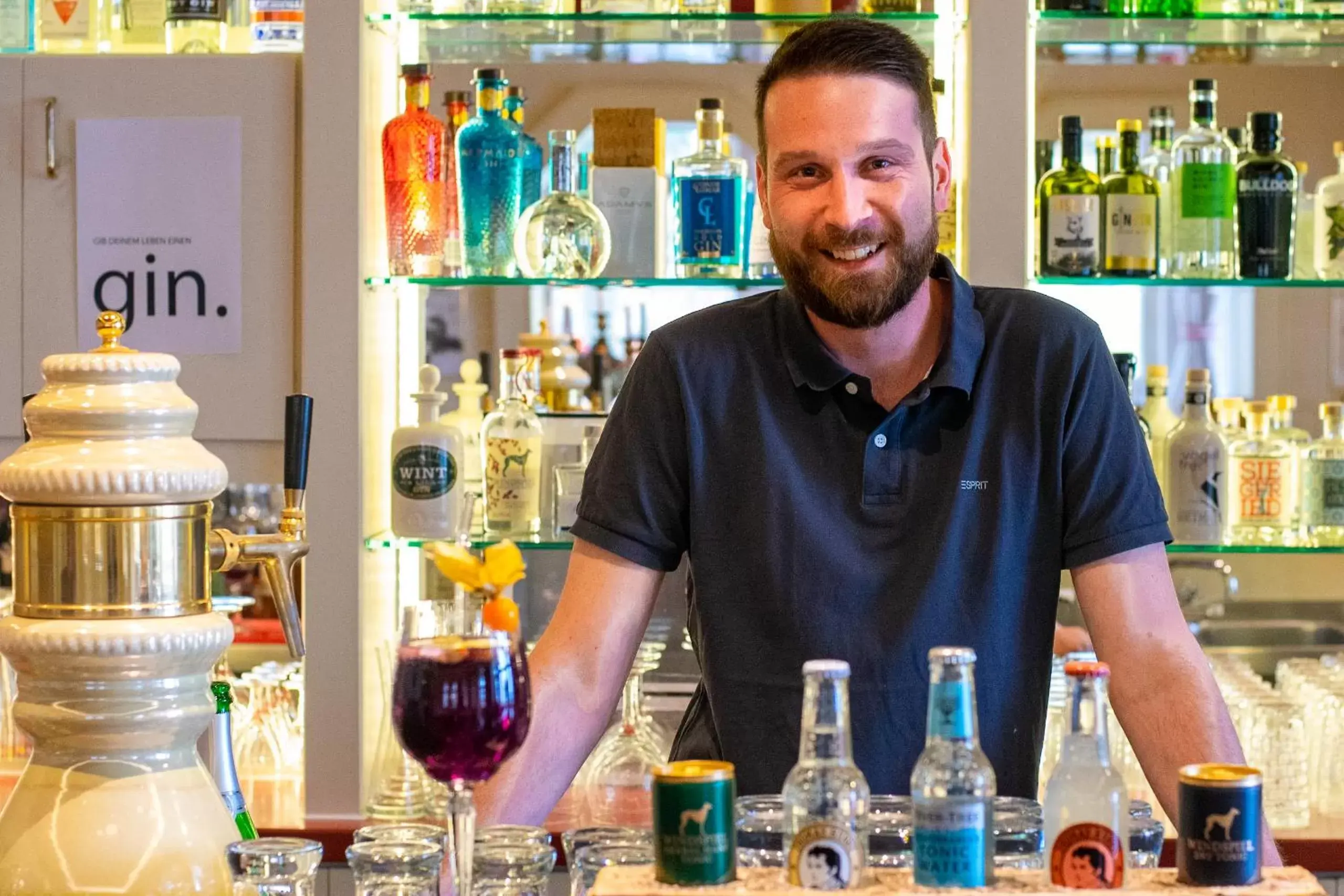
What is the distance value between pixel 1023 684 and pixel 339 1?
1466 millimetres

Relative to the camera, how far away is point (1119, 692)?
1.51 meters

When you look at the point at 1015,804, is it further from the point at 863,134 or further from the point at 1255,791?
the point at 863,134

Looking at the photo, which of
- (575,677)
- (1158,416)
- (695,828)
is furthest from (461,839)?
(1158,416)

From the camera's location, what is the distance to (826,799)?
86 cm

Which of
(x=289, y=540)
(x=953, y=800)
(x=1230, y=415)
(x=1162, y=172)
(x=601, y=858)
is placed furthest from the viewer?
(x=1230, y=415)

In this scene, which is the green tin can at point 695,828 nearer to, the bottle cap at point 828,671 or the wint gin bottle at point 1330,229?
the bottle cap at point 828,671

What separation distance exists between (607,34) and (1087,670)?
2.06 meters

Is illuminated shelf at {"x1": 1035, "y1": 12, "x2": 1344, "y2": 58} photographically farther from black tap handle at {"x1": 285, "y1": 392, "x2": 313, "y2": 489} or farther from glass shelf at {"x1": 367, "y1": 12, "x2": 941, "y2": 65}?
black tap handle at {"x1": 285, "y1": 392, "x2": 313, "y2": 489}

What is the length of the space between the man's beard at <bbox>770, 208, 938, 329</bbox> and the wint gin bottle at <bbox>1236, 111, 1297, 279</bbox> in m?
1.14

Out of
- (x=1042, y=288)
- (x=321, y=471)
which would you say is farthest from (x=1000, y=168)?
(x=321, y=471)

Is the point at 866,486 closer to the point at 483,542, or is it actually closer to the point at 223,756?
the point at 223,756

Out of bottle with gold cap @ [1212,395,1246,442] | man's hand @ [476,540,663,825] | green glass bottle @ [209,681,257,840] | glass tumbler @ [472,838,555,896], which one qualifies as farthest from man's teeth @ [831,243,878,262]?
bottle with gold cap @ [1212,395,1246,442]

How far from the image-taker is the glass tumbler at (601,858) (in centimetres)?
93

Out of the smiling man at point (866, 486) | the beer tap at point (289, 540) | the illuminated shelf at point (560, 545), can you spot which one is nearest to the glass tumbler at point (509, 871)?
the beer tap at point (289, 540)
